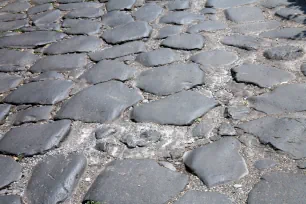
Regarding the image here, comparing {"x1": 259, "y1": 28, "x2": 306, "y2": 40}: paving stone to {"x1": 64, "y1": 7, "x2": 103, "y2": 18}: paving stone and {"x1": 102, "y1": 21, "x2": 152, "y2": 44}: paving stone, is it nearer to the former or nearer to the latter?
{"x1": 102, "y1": 21, "x2": 152, "y2": 44}: paving stone

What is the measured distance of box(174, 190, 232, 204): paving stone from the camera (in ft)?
6.84

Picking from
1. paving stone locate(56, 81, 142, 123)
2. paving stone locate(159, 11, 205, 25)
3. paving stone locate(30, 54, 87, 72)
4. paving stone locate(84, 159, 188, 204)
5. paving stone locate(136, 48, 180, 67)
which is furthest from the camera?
paving stone locate(159, 11, 205, 25)

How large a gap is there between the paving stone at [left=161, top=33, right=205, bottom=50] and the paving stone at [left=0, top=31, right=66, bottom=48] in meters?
0.99

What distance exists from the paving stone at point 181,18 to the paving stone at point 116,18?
1.03ft

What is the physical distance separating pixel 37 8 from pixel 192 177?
3169 mm

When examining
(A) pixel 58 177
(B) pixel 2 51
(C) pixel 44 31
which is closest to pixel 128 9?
(C) pixel 44 31

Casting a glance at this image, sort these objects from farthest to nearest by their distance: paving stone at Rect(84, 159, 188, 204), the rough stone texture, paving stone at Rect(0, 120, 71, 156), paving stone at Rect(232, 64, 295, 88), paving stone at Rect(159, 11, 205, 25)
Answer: paving stone at Rect(159, 11, 205, 25) < paving stone at Rect(232, 64, 295, 88) < paving stone at Rect(0, 120, 71, 156) < the rough stone texture < paving stone at Rect(84, 159, 188, 204)

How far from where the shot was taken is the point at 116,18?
4.25 meters

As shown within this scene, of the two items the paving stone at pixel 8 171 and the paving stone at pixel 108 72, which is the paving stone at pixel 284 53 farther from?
the paving stone at pixel 8 171

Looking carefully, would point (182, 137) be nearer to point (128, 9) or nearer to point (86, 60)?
point (86, 60)

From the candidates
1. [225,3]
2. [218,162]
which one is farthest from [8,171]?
[225,3]

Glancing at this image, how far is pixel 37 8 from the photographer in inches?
188

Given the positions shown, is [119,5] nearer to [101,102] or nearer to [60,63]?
[60,63]

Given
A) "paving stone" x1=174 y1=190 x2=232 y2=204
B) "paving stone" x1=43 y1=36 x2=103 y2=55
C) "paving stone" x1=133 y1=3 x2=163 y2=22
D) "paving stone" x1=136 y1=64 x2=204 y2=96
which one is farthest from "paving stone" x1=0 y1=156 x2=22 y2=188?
"paving stone" x1=133 y1=3 x2=163 y2=22
